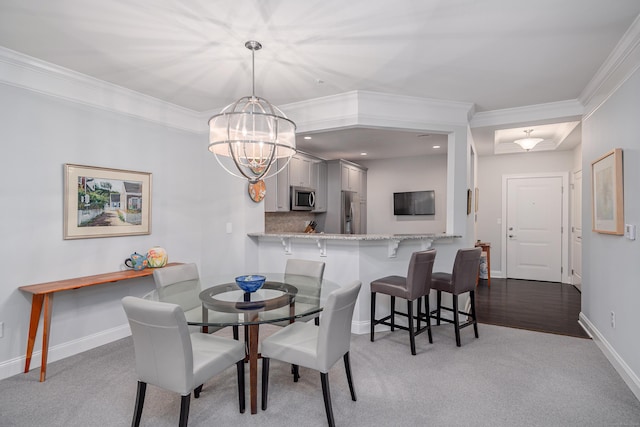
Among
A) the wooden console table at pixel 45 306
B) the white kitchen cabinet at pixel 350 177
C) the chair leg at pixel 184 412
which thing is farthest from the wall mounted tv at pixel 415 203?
the chair leg at pixel 184 412

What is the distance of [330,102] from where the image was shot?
3721mm

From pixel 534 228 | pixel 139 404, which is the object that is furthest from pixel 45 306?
pixel 534 228

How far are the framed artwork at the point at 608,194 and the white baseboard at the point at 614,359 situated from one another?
99cm

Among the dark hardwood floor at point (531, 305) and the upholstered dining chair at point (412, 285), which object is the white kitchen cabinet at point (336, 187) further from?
the upholstered dining chair at point (412, 285)

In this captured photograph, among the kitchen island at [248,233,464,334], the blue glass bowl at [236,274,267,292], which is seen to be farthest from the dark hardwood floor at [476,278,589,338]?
the blue glass bowl at [236,274,267,292]

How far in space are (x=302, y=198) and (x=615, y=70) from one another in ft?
13.1

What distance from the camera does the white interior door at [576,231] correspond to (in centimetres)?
573

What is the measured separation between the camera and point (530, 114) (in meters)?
3.96

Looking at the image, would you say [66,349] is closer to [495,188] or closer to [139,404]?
[139,404]

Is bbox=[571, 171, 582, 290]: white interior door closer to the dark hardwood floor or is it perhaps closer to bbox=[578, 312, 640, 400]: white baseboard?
the dark hardwood floor

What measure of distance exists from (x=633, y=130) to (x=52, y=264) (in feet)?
15.3

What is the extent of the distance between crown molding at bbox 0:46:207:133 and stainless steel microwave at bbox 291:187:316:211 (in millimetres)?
1846

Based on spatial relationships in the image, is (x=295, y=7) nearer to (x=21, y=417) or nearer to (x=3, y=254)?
(x=3, y=254)

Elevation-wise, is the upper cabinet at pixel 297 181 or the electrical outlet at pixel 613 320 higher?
the upper cabinet at pixel 297 181
